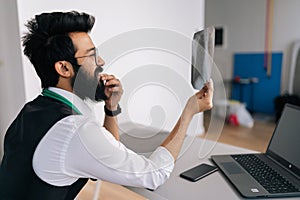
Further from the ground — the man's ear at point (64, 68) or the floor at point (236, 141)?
the man's ear at point (64, 68)

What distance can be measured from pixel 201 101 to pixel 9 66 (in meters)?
1.64

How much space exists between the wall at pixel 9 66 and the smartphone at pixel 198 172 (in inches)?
57.5

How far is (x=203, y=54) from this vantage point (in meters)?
0.88

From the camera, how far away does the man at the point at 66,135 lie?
0.74m

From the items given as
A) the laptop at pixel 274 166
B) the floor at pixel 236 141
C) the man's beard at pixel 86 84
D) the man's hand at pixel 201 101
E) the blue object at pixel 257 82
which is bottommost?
the floor at pixel 236 141

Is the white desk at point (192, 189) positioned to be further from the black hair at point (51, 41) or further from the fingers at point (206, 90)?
the black hair at point (51, 41)

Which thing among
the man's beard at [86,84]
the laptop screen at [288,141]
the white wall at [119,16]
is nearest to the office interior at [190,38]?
the white wall at [119,16]

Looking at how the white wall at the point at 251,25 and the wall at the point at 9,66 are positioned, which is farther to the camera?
the white wall at the point at 251,25

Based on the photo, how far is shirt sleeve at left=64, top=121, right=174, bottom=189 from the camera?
72 cm

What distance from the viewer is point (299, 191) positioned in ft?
2.55

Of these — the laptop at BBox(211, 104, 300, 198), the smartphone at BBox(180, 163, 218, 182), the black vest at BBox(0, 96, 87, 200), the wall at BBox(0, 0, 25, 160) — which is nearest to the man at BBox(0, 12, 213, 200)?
the black vest at BBox(0, 96, 87, 200)

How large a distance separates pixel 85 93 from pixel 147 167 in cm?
34

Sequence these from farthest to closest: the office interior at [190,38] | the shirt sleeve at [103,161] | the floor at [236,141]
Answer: the floor at [236,141]
the office interior at [190,38]
the shirt sleeve at [103,161]

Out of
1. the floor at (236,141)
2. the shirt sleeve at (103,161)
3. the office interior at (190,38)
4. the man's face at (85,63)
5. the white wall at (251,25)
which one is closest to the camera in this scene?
the shirt sleeve at (103,161)
